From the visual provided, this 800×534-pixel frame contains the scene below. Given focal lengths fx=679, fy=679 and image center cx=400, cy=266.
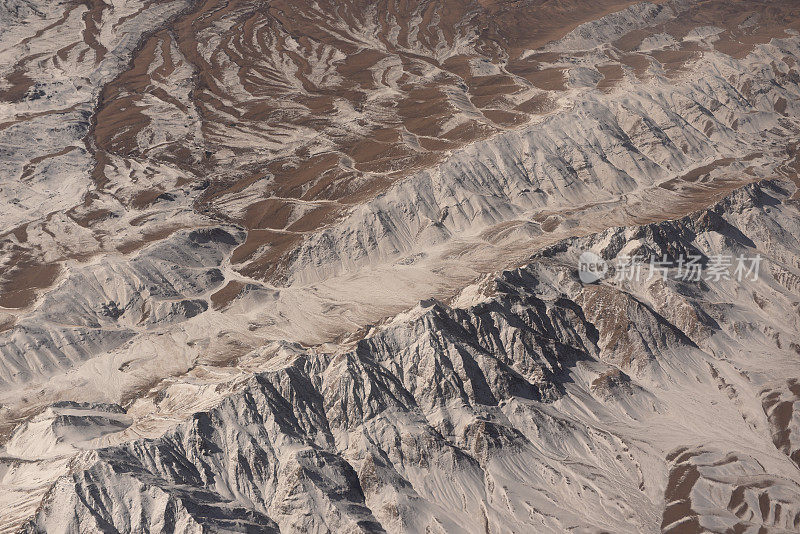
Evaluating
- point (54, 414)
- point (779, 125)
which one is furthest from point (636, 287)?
point (779, 125)

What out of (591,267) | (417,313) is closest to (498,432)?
(417,313)

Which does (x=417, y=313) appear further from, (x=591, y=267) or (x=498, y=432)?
(x=591, y=267)

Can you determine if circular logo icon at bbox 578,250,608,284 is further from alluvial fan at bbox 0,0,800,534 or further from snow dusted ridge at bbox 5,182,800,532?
snow dusted ridge at bbox 5,182,800,532

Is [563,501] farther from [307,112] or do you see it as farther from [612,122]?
[307,112]

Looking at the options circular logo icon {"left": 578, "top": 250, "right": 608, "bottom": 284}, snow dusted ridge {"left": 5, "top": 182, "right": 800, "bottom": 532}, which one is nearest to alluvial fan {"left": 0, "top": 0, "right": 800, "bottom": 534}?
snow dusted ridge {"left": 5, "top": 182, "right": 800, "bottom": 532}

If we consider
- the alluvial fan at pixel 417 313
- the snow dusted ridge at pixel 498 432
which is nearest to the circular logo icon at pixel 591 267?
the alluvial fan at pixel 417 313

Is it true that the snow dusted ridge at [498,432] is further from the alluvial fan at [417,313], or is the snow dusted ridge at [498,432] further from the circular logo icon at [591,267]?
the circular logo icon at [591,267]
